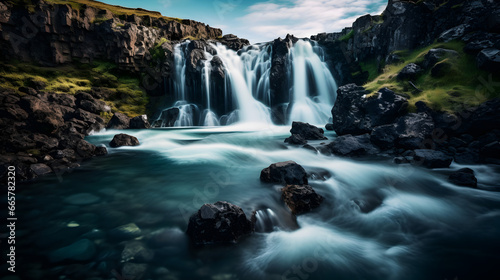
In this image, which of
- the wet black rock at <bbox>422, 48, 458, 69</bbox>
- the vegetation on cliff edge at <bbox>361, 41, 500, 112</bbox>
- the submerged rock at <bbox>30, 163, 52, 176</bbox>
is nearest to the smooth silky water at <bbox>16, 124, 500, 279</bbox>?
the submerged rock at <bbox>30, 163, 52, 176</bbox>

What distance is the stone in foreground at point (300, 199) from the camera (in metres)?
5.41

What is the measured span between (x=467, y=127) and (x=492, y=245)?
26.4 feet

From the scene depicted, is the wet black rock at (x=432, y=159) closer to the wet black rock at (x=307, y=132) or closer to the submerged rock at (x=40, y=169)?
the wet black rock at (x=307, y=132)

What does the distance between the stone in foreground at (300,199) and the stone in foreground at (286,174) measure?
0.77 metres

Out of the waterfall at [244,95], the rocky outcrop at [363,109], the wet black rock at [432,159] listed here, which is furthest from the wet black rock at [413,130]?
the waterfall at [244,95]

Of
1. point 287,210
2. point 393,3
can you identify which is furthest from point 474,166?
point 393,3

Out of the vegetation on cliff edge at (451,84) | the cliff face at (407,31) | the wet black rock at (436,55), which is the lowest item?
the vegetation on cliff edge at (451,84)

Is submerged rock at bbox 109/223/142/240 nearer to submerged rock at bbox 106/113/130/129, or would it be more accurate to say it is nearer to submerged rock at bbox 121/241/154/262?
submerged rock at bbox 121/241/154/262

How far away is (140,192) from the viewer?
6617 millimetres

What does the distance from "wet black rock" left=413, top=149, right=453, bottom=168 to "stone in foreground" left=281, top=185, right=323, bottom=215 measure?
6068 mm

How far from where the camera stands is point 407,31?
1941 cm

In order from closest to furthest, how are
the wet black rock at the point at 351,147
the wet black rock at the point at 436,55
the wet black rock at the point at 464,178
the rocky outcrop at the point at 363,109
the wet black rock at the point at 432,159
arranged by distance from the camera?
the wet black rock at the point at 464,178, the wet black rock at the point at 432,159, the wet black rock at the point at 351,147, the rocky outcrop at the point at 363,109, the wet black rock at the point at 436,55

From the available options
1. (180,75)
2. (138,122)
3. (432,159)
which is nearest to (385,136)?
(432,159)

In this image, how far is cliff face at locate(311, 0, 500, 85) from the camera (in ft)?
45.8
